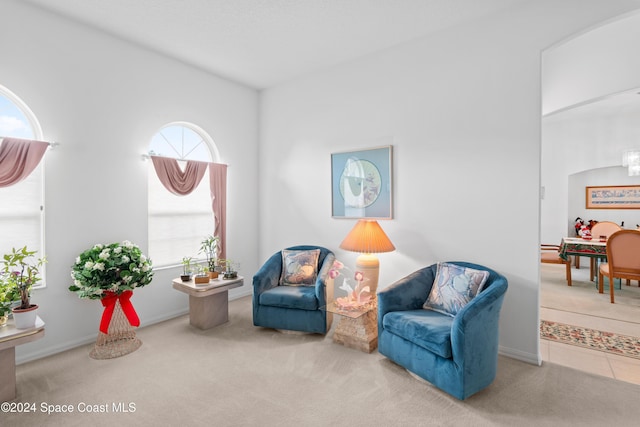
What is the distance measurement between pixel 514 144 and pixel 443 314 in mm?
1682

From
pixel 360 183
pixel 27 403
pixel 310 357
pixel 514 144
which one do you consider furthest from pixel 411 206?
pixel 27 403

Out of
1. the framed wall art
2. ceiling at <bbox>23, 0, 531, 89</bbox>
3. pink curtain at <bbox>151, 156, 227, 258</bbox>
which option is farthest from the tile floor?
pink curtain at <bbox>151, 156, 227, 258</bbox>

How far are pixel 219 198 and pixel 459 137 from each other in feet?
10.3

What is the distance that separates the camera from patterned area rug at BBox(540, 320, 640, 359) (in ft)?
10.2

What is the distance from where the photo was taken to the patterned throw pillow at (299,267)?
12.7 feet

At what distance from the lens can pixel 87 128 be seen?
334 centimetres

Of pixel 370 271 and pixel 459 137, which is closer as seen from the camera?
pixel 459 137

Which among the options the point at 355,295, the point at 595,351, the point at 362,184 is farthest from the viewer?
the point at 362,184

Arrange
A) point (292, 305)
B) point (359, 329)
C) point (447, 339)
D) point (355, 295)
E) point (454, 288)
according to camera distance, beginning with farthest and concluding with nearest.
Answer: point (292, 305)
point (355, 295)
point (359, 329)
point (454, 288)
point (447, 339)

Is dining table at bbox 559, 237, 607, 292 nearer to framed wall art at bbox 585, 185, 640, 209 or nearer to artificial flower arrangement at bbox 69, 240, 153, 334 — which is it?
framed wall art at bbox 585, 185, 640, 209

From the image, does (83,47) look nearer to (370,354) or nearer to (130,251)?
(130,251)

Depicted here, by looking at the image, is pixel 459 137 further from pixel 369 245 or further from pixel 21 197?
pixel 21 197

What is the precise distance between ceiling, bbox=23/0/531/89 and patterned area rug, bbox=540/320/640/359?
3.31 metres

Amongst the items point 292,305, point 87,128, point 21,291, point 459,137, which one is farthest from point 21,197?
point 459,137
